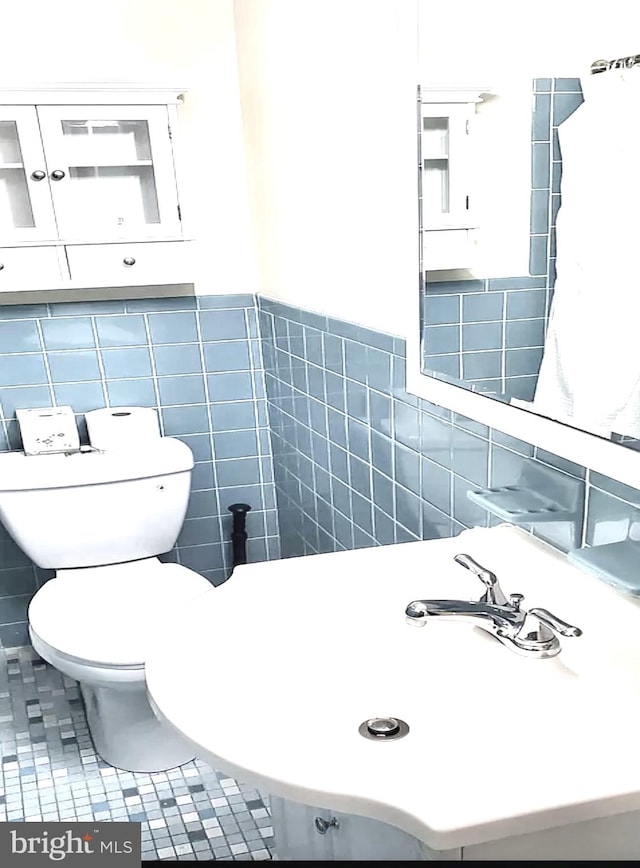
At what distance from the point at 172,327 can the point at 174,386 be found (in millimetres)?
172

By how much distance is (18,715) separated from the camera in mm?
2066

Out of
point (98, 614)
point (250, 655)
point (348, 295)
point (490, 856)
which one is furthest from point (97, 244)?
point (490, 856)

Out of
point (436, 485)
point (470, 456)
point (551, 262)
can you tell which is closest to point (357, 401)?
point (436, 485)

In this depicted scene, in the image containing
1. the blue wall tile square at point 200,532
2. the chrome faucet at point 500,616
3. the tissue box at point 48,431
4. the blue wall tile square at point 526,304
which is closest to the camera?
the chrome faucet at point 500,616

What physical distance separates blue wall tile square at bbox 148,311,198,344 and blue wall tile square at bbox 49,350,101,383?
0.59 ft

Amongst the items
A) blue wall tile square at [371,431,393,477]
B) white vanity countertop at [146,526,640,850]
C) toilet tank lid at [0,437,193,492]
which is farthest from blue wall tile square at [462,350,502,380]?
toilet tank lid at [0,437,193,492]

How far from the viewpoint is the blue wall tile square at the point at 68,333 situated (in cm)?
215

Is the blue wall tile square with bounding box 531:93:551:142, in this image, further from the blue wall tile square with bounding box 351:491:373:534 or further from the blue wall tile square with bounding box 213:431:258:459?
the blue wall tile square with bounding box 213:431:258:459

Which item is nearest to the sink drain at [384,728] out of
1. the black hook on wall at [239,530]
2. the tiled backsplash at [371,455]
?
the tiled backsplash at [371,455]

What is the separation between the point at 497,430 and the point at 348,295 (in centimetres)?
57

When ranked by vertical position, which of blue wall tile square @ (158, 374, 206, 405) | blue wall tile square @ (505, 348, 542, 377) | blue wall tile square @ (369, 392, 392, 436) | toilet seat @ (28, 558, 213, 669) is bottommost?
toilet seat @ (28, 558, 213, 669)

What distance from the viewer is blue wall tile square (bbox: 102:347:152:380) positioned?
2.22 metres

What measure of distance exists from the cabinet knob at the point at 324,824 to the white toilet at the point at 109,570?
0.76 meters

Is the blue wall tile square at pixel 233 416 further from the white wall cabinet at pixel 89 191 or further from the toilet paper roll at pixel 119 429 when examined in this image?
the white wall cabinet at pixel 89 191
